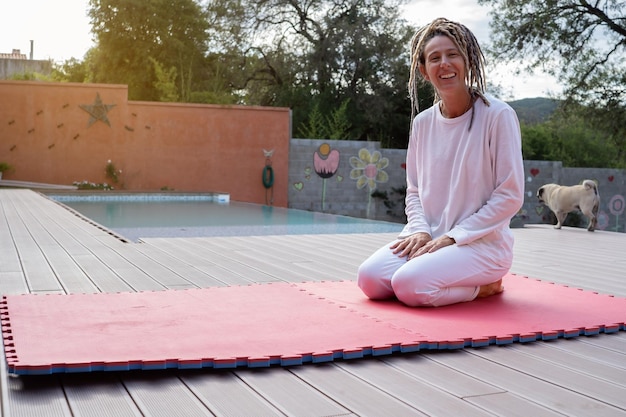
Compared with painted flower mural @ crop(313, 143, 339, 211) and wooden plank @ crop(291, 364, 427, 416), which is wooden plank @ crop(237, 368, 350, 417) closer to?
wooden plank @ crop(291, 364, 427, 416)

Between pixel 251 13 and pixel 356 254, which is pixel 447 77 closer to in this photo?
pixel 356 254

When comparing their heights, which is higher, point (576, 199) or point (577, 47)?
point (577, 47)

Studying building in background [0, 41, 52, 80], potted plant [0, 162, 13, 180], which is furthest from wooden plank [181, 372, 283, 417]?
building in background [0, 41, 52, 80]

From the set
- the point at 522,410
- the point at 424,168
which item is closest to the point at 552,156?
the point at 424,168

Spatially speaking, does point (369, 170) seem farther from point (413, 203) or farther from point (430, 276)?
point (430, 276)

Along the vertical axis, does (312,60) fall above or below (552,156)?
above

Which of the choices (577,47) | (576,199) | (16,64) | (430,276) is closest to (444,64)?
(430,276)

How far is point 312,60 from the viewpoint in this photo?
1823 cm

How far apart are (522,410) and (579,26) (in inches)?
538

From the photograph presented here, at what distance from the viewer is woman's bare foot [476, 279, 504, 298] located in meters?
2.93

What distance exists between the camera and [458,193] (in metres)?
2.90

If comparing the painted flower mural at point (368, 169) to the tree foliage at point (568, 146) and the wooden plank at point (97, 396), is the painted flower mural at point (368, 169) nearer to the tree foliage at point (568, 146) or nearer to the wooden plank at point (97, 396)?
the tree foliage at point (568, 146)

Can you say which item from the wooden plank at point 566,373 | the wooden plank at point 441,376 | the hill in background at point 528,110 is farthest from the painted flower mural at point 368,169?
the wooden plank at point 441,376

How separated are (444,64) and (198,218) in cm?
676
